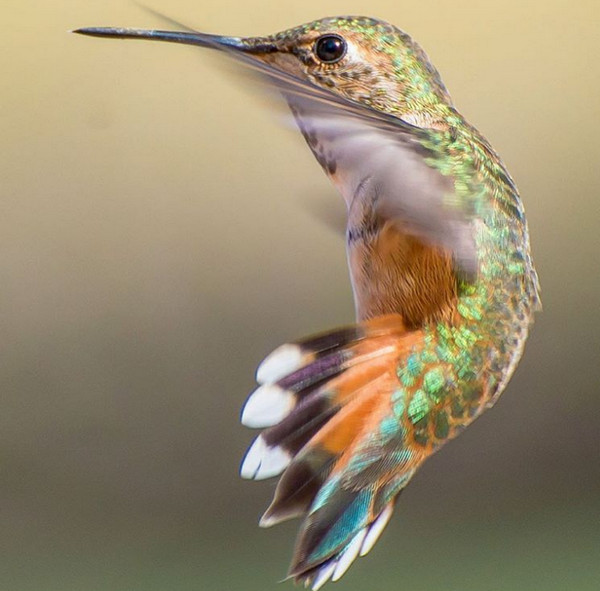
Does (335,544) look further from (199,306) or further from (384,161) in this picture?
(199,306)

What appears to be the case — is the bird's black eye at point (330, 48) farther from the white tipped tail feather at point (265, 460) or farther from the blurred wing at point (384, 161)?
the white tipped tail feather at point (265, 460)

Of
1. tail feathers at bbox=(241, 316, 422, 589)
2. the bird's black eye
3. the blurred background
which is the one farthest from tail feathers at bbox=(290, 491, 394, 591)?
the blurred background

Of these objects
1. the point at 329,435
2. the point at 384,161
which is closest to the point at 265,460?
the point at 329,435

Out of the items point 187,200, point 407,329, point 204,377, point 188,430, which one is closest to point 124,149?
point 187,200

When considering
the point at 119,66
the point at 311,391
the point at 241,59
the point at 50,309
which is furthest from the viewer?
the point at 50,309

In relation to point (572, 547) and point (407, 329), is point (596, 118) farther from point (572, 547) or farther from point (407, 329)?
point (407, 329)

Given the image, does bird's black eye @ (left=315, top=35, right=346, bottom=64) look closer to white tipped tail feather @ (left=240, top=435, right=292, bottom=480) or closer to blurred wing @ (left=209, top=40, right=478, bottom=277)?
blurred wing @ (left=209, top=40, right=478, bottom=277)

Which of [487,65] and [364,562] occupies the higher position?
[487,65]
